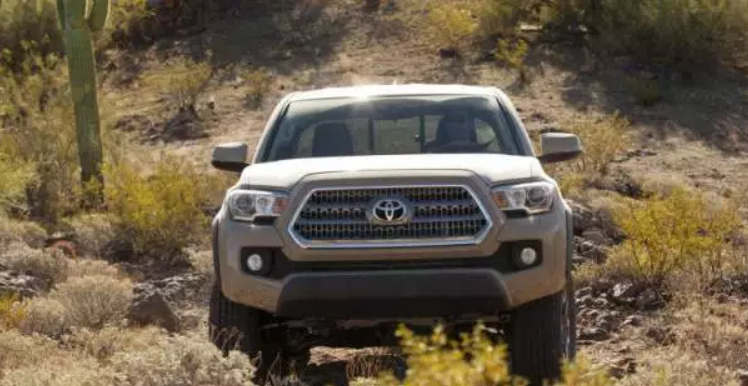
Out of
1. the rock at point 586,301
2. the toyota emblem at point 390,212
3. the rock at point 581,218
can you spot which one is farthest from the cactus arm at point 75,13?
the toyota emblem at point 390,212

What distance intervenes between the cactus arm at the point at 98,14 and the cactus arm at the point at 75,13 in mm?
103

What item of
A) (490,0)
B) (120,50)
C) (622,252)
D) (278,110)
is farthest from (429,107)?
(120,50)

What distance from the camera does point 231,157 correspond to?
8.14m

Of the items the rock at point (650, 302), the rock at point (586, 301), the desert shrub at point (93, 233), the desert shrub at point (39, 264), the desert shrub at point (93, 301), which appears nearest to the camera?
the desert shrub at point (93, 301)

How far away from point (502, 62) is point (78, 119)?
34.5 feet

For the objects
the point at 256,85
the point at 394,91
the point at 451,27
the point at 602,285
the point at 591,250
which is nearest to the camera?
the point at 394,91

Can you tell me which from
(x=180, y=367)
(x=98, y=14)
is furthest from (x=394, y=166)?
(x=98, y=14)

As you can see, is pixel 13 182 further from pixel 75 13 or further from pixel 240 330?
pixel 240 330

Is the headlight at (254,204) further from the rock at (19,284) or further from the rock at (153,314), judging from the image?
the rock at (19,284)

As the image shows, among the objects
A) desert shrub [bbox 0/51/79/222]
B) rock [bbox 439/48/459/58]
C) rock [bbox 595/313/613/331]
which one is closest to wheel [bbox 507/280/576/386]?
rock [bbox 595/313/613/331]

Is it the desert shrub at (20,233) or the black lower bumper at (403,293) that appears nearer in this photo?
the black lower bumper at (403,293)

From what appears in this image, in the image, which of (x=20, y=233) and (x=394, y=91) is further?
(x=20, y=233)

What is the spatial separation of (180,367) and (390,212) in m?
1.32

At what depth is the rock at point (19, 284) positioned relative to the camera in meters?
10.7
